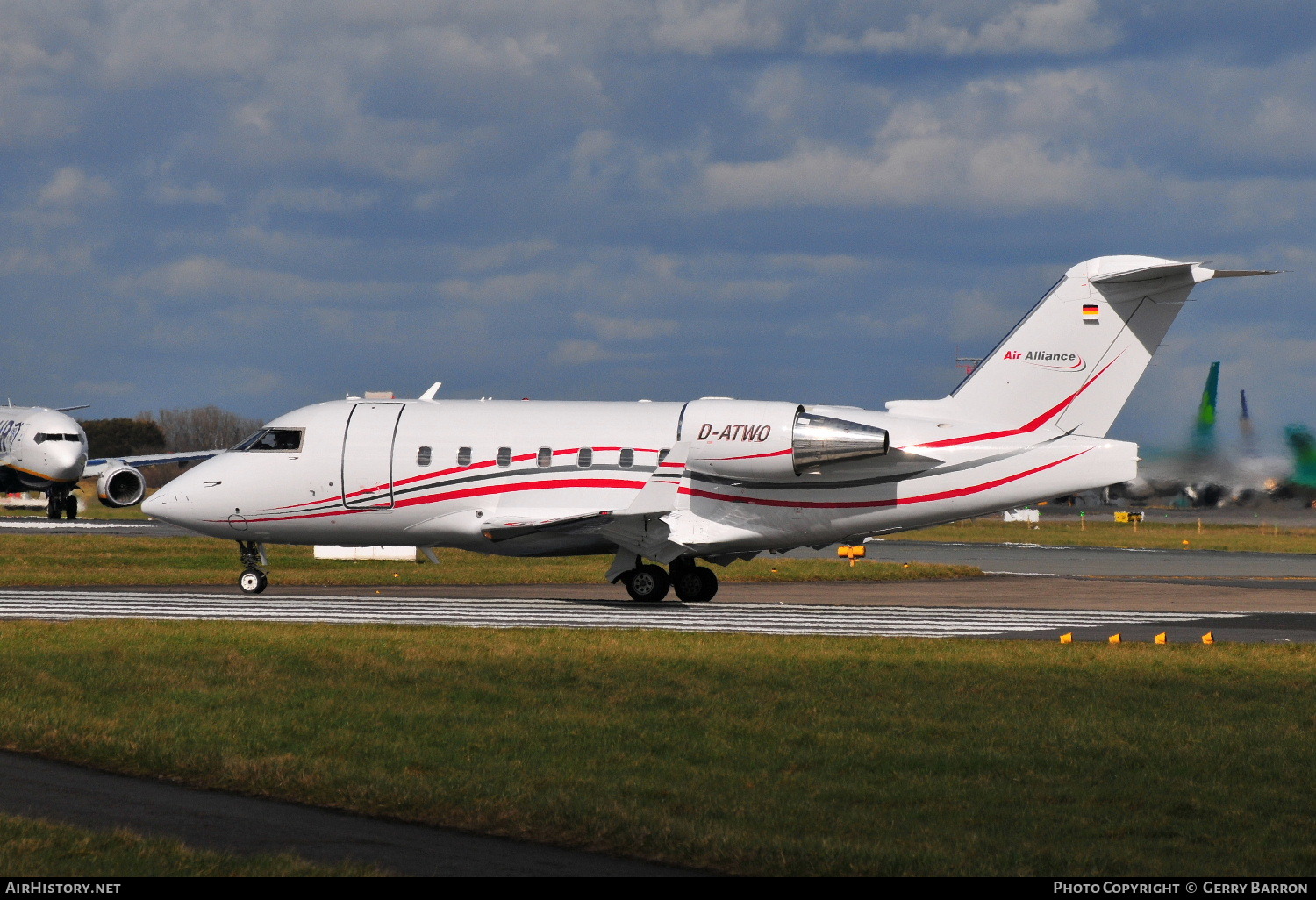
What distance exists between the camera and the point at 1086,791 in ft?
34.0

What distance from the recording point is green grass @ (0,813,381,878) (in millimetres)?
7980

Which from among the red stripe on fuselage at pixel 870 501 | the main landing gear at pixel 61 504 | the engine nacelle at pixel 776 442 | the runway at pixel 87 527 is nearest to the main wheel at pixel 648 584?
the red stripe on fuselage at pixel 870 501

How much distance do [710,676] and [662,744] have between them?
384 centimetres

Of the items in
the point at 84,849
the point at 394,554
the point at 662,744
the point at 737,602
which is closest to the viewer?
the point at 84,849

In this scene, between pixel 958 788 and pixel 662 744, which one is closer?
pixel 958 788

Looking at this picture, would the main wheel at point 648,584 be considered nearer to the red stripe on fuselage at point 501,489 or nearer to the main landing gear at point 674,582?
the main landing gear at point 674,582

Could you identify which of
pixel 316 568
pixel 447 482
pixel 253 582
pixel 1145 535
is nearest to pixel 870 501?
pixel 447 482

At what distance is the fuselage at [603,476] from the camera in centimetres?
2580

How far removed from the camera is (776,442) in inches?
1009

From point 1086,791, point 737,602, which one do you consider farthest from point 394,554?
point 1086,791

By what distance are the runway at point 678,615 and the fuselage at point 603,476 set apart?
1.44m

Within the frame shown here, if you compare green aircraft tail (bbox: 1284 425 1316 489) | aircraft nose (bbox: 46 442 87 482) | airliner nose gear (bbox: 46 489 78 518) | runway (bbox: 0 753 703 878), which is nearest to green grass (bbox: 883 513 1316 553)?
green aircraft tail (bbox: 1284 425 1316 489)

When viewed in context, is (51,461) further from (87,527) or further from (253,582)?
(253,582)
